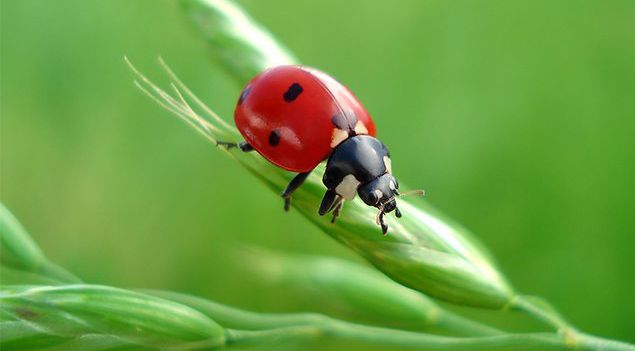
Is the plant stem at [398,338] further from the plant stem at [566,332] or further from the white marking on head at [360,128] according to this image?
the white marking on head at [360,128]

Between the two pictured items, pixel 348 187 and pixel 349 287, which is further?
pixel 349 287

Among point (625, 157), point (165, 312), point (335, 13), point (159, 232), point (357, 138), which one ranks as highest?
point (335, 13)

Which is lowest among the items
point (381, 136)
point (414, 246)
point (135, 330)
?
point (135, 330)

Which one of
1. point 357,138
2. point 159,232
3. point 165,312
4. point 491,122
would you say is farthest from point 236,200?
point 165,312

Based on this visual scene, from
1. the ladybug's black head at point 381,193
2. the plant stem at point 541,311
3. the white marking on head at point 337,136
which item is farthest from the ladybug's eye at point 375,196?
the plant stem at point 541,311

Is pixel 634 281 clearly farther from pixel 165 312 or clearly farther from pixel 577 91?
pixel 165 312

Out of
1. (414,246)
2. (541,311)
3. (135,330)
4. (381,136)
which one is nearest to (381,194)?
(414,246)

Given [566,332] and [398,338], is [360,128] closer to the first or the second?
[398,338]
